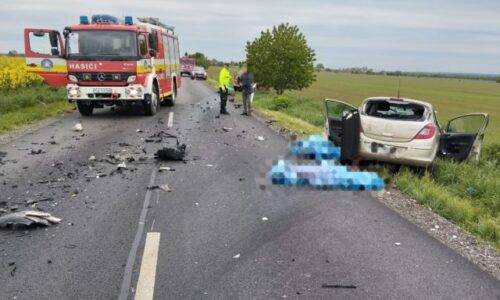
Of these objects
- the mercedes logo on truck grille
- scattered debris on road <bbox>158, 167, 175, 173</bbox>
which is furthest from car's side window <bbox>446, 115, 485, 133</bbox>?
the mercedes logo on truck grille

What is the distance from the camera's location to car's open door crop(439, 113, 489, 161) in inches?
356

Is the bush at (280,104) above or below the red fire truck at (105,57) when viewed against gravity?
below

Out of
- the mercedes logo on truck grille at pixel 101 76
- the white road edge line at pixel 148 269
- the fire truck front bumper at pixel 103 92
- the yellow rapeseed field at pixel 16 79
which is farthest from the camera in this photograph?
the yellow rapeseed field at pixel 16 79

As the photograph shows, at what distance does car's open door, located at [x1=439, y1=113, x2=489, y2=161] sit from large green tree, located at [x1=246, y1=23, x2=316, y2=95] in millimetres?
19926

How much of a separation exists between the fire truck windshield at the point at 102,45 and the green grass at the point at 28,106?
7.92ft

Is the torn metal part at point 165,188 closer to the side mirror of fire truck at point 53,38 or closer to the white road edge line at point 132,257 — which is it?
the white road edge line at point 132,257

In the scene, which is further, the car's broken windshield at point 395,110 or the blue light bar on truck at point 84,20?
the blue light bar on truck at point 84,20

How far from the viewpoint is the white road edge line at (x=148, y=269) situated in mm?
3750

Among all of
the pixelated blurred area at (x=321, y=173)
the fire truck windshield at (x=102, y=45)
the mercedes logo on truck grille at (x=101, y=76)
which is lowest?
the pixelated blurred area at (x=321, y=173)

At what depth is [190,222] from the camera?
5.49 m

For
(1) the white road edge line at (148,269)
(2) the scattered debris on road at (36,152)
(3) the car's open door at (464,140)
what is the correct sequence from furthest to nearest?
(2) the scattered debris on road at (36,152) → (3) the car's open door at (464,140) → (1) the white road edge line at (148,269)

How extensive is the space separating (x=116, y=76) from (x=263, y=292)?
11951mm

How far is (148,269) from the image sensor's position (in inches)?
164

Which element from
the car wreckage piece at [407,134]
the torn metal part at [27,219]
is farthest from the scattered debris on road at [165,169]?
the car wreckage piece at [407,134]
